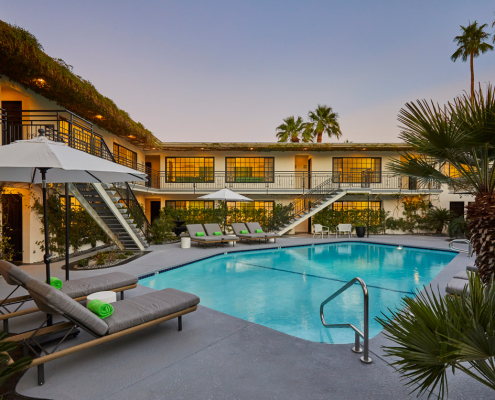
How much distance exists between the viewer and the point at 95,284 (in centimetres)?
487

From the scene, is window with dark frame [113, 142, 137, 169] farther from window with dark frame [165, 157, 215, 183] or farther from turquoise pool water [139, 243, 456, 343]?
turquoise pool water [139, 243, 456, 343]

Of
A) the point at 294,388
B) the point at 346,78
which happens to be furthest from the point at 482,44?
the point at 294,388

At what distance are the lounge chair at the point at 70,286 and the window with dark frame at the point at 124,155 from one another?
949 centimetres

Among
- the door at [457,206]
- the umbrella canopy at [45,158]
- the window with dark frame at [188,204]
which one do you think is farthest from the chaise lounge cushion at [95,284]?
the door at [457,206]

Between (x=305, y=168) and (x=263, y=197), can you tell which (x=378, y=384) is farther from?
(x=305, y=168)

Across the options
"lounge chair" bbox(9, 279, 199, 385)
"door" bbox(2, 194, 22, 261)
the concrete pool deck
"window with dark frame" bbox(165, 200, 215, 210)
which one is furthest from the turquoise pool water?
"window with dark frame" bbox(165, 200, 215, 210)

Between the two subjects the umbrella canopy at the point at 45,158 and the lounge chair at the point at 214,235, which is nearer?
the umbrella canopy at the point at 45,158

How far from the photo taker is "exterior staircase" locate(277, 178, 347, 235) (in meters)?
16.4

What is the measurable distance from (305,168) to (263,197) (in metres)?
4.28

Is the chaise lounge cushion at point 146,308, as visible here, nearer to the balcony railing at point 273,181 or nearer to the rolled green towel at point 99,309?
the rolled green towel at point 99,309

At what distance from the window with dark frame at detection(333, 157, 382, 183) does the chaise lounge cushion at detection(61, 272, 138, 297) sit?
16.1 metres

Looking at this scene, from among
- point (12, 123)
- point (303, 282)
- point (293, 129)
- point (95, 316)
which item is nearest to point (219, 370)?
point (95, 316)

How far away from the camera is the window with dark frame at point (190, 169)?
18.9m

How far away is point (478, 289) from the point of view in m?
1.78
